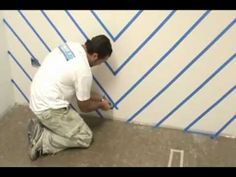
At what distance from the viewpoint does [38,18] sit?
8.88 ft

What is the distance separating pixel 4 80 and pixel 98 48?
3.31 feet

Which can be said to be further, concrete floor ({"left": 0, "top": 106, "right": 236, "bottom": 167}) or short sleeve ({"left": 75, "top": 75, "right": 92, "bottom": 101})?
concrete floor ({"left": 0, "top": 106, "right": 236, "bottom": 167})

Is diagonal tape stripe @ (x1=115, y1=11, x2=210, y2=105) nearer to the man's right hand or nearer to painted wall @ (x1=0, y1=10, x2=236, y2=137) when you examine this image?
painted wall @ (x1=0, y1=10, x2=236, y2=137)

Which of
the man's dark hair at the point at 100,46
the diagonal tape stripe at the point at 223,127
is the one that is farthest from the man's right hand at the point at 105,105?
the diagonal tape stripe at the point at 223,127

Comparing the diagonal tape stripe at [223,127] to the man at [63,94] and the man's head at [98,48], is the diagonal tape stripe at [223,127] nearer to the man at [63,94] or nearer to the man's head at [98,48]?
the man at [63,94]

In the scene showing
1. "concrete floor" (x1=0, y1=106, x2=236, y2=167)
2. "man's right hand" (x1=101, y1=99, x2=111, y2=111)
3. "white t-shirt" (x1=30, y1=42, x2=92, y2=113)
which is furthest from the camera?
"man's right hand" (x1=101, y1=99, x2=111, y2=111)

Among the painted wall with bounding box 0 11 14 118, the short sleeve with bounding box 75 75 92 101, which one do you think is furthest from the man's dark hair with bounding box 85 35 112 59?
the painted wall with bounding box 0 11 14 118

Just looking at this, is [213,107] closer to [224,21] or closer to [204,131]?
[204,131]

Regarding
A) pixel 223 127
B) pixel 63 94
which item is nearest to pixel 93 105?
pixel 63 94

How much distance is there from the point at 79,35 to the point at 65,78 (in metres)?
0.44

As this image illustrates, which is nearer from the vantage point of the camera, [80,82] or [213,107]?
[80,82]

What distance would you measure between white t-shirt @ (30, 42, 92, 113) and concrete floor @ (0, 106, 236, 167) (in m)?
0.37

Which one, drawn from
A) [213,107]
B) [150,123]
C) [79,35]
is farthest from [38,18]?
[213,107]

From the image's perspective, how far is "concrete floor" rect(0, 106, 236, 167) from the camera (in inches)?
97.0
